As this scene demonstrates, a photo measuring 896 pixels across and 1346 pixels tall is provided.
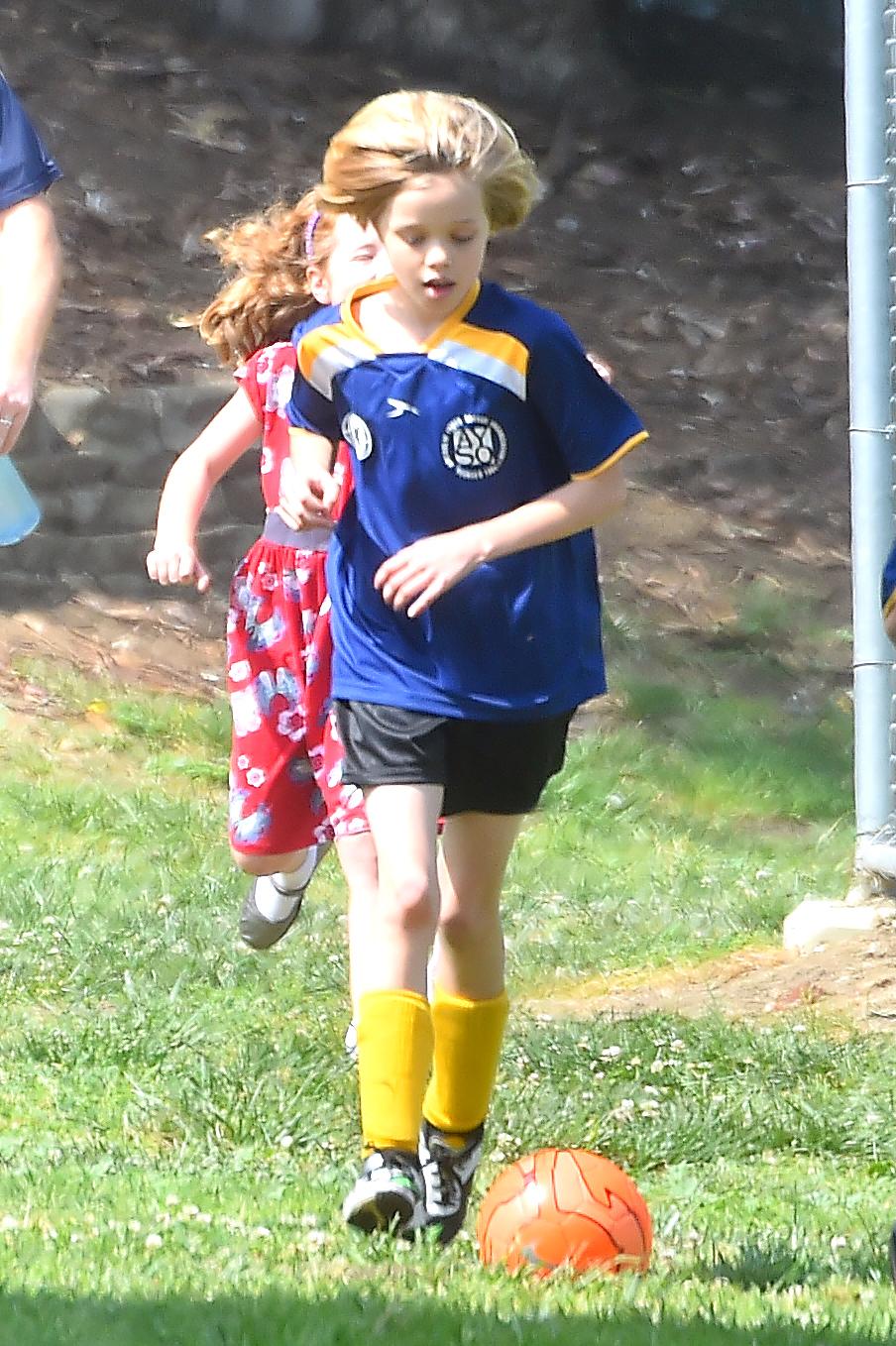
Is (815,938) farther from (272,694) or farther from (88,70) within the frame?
(88,70)

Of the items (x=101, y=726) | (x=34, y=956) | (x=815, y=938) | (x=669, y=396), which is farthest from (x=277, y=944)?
(x=669, y=396)

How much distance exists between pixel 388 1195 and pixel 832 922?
346cm

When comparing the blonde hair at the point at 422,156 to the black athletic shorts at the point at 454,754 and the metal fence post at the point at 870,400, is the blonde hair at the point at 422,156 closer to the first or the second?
the black athletic shorts at the point at 454,754

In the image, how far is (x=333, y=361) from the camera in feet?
13.9

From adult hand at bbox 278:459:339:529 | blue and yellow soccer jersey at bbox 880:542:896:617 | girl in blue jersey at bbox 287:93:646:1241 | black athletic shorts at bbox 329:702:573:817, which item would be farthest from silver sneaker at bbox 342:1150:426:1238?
blue and yellow soccer jersey at bbox 880:542:896:617

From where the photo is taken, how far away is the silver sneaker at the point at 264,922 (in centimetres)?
630

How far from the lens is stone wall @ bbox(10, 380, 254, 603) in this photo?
11.9 meters

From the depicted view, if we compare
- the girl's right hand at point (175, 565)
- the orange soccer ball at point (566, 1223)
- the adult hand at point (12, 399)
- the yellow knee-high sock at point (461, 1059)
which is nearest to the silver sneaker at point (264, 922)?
the girl's right hand at point (175, 565)

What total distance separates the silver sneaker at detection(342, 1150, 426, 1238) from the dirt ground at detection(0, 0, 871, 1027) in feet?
23.3

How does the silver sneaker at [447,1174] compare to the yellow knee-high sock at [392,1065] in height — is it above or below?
below

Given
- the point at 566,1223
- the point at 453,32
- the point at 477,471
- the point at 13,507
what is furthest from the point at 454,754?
A: the point at 453,32

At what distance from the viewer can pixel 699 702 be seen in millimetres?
11203

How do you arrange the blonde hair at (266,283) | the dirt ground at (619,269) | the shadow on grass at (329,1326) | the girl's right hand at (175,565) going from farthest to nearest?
the dirt ground at (619,269), the blonde hair at (266,283), the girl's right hand at (175,565), the shadow on grass at (329,1326)

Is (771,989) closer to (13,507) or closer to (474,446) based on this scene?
(13,507)
